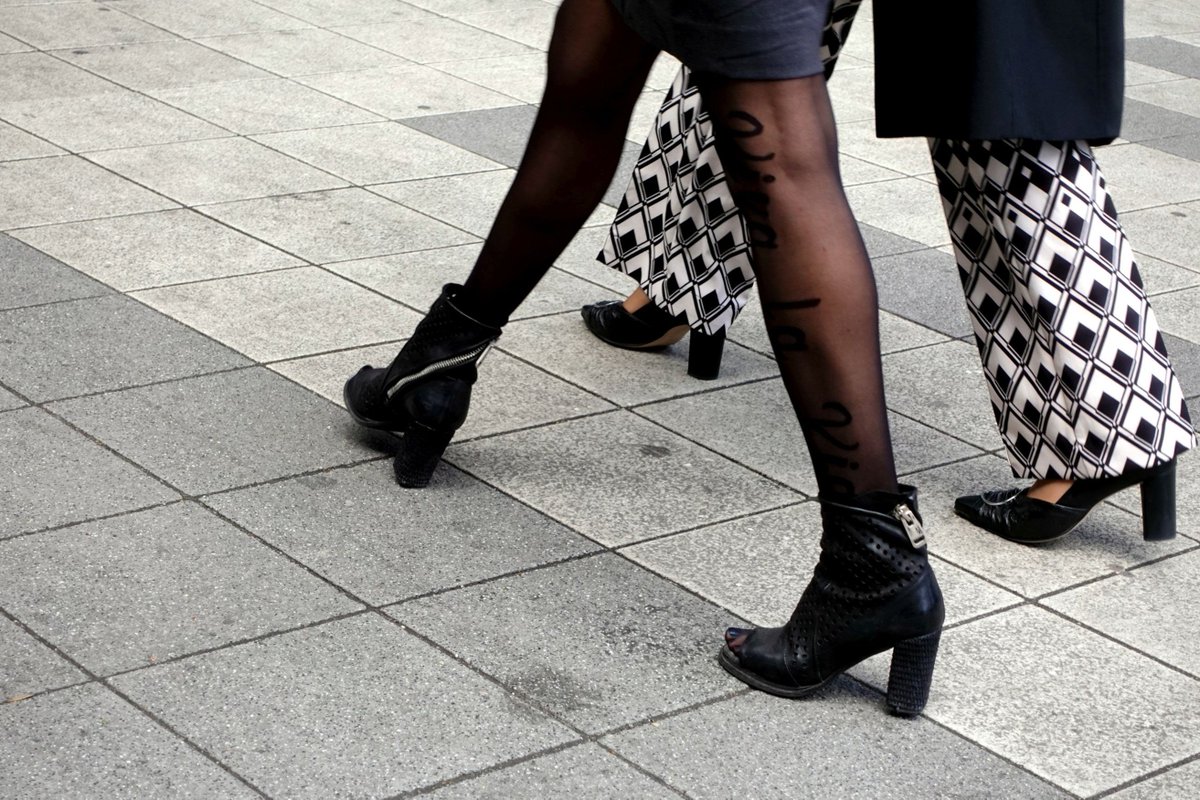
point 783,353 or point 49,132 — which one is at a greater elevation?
point 783,353

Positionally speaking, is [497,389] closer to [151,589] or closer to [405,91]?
[151,589]

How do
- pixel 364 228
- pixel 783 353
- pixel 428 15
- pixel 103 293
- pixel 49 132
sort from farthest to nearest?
pixel 428 15 → pixel 49 132 → pixel 364 228 → pixel 103 293 → pixel 783 353

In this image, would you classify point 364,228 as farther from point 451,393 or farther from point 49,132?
point 451,393

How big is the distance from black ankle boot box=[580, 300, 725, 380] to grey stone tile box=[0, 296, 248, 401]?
91 cm

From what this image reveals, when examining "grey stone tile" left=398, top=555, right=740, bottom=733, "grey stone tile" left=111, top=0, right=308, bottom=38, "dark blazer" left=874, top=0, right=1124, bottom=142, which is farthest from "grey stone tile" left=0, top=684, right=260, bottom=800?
"grey stone tile" left=111, top=0, right=308, bottom=38

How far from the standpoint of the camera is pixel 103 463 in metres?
3.25

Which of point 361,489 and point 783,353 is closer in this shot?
point 783,353

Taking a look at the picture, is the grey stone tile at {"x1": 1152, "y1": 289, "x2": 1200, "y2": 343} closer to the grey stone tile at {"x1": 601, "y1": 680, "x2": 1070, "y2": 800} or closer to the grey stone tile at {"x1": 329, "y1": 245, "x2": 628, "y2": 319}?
the grey stone tile at {"x1": 329, "y1": 245, "x2": 628, "y2": 319}

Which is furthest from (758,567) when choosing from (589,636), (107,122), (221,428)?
Answer: (107,122)

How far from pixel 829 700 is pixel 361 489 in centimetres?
105

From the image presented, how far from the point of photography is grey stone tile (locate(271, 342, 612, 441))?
145 inches

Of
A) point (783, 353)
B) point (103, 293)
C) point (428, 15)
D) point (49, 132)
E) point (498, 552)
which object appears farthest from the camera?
point (428, 15)

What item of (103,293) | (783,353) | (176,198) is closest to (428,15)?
(176,198)

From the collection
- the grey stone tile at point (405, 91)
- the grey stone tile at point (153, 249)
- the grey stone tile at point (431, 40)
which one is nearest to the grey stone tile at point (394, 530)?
the grey stone tile at point (153, 249)
